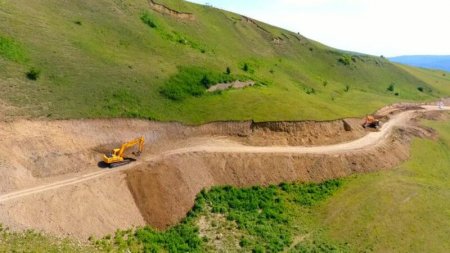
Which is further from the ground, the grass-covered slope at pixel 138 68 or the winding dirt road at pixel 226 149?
the grass-covered slope at pixel 138 68

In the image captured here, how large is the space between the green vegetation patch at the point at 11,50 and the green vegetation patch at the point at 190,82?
17.6m

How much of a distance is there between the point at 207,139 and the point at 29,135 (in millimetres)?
20600

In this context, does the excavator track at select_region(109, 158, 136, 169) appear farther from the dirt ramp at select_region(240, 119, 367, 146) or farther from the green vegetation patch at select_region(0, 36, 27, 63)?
the green vegetation patch at select_region(0, 36, 27, 63)

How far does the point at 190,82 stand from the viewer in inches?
2453

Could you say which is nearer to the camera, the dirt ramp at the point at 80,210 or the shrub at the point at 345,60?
the dirt ramp at the point at 80,210

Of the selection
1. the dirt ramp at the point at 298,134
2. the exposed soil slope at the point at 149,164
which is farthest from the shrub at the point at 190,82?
the dirt ramp at the point at 298,134

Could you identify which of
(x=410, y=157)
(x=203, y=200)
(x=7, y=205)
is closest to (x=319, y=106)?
(x=410, y=157)

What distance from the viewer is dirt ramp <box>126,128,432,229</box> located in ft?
134

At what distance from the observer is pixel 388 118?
3174 inches

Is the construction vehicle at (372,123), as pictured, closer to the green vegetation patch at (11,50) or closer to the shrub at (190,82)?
the shrub at (190,82)

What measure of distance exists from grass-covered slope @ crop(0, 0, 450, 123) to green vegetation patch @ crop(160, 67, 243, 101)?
17cm

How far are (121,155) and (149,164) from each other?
3.15 m

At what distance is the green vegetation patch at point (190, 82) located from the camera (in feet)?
191

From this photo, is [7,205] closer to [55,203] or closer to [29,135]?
[55,203]
